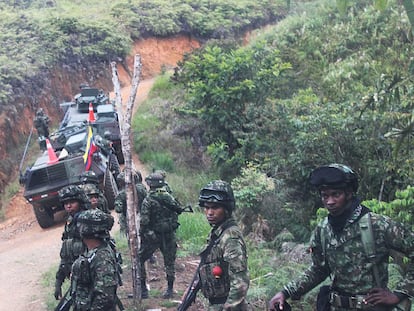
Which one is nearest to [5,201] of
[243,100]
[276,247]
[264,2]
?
[243,100]

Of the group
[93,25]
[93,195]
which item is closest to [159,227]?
[93,195]

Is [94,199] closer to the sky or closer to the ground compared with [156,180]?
closer to the ground

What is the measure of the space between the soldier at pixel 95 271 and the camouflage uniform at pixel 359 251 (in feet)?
4.91

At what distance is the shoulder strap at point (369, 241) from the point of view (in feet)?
10.8

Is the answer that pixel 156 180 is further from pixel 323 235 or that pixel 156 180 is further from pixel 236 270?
pixel 323 235

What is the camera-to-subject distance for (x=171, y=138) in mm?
16562

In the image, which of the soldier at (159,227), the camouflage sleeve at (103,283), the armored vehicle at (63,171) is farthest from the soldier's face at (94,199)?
the armored vehicle at (63,171)

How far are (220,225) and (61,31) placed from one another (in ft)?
69.5

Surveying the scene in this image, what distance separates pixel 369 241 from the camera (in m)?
3.28

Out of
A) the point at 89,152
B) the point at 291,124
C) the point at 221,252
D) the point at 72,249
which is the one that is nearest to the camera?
the point at 221,252

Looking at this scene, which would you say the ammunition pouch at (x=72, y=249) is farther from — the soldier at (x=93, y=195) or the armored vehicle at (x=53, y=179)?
the armored vehicle at (x=53, y=179)

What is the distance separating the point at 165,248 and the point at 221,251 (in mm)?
3439

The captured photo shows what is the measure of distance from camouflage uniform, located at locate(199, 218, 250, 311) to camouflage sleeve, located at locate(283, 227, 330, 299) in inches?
12.5

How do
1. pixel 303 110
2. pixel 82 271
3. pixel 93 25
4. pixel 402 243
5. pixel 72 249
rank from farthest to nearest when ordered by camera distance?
pixel 93 25 < pixel 303 110 < pixel 72 249 < pixel 82 271 < pixel 402 243
